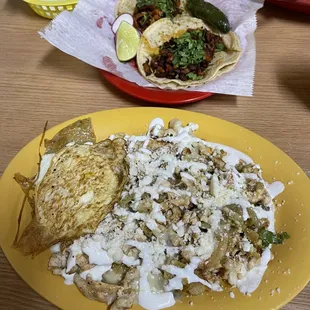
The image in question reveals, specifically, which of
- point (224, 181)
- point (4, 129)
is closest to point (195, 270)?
point (224, 181)

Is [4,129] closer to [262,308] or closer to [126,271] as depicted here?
[126,271]

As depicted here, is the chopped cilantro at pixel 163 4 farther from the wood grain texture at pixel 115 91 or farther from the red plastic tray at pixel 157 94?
the red plastic tray at pixel 157 94

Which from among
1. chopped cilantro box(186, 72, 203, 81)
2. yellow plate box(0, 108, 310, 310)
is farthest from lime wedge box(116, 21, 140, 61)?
yellow plate box(0, 108, 310, 310)

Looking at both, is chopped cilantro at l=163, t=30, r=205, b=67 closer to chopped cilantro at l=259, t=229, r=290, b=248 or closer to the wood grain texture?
the wood grain texture

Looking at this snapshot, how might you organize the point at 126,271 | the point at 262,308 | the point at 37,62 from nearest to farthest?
the point at 262,308 < the point at 126,271 < the point at 37,62

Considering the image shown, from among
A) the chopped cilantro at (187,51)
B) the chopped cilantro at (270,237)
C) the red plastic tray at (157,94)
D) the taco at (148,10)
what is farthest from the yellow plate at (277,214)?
the taco at (148,10)

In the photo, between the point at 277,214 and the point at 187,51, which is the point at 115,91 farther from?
the point at 277,214
